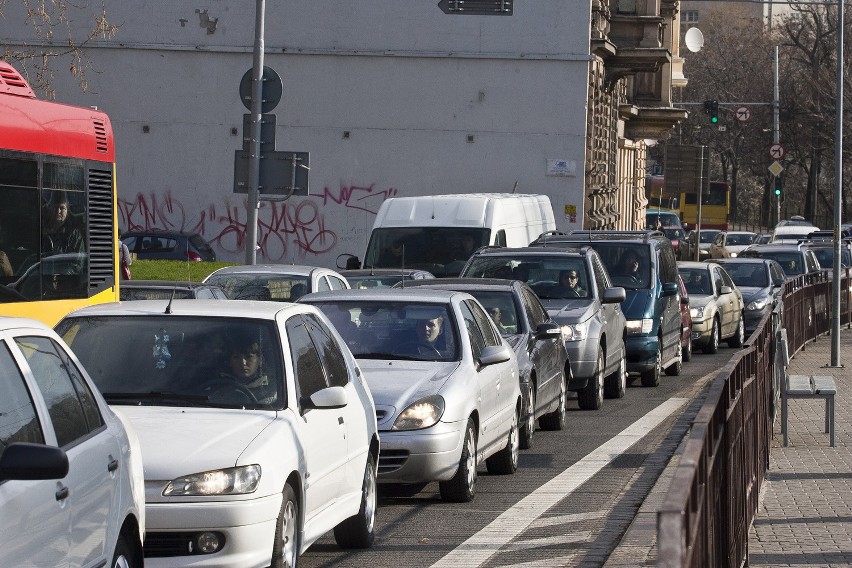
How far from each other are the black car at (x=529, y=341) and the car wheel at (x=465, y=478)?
100.0 inches

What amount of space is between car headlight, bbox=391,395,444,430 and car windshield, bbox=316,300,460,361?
3.05 feet

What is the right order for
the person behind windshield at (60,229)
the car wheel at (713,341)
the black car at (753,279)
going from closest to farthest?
the person behind windshield at (60,229) → the car wheel at (713,341) → the black car at (753,279)

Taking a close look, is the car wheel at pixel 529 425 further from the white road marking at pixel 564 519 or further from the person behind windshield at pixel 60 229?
the person behind windshield at pixel 60 229

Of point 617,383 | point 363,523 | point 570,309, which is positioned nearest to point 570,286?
point 570,309

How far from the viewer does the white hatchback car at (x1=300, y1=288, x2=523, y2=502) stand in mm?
10812

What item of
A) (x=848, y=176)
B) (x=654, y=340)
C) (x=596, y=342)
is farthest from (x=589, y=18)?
(x=848, y=176)

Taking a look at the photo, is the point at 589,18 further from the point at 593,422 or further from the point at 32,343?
the point at 32,343

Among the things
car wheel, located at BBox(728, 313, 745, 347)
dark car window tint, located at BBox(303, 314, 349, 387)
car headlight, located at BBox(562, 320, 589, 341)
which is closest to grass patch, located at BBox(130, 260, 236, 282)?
car wheel, located at BBox(728, 313, 745, 347)

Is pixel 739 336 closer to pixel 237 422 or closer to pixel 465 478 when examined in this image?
pixel 465 478

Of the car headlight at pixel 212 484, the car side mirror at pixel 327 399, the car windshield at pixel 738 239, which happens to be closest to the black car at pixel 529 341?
the car side mirror at pixel 327 399

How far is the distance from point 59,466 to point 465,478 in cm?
632

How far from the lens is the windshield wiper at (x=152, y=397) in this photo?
830 cm

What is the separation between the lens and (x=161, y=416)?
8.01m

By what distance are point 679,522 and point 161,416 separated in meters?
4.06
